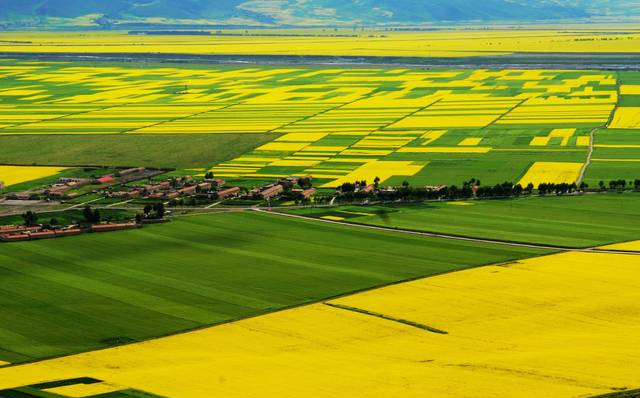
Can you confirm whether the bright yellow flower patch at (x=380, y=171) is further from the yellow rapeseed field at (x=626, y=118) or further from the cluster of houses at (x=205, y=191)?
the yellow rapeseed field at (x=626, y=118)

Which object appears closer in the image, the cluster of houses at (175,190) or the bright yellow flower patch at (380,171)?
the cluster of houses at (175,190)

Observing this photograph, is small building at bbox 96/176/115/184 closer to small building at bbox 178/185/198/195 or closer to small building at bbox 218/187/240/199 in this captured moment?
small building at bbox 178/185/198/195

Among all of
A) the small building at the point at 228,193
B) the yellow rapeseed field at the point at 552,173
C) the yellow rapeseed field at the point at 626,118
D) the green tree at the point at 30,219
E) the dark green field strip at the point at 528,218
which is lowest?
the dark green field strip at the point at 528,218

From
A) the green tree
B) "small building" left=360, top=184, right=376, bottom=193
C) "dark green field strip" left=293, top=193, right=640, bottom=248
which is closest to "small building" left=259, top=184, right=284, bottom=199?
"dark green field strip" left=293, top=193, right=640, bottom=248

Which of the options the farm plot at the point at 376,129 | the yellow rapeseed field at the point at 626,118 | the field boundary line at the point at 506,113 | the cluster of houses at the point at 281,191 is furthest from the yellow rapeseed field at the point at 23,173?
the yellow rapeseed field at the point at 626,118

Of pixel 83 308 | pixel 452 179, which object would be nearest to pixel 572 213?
pixel 452 179

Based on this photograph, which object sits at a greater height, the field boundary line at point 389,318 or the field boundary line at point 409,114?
the field boundary line at point 409,114

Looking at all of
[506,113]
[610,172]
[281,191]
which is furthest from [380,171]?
[506,113]
